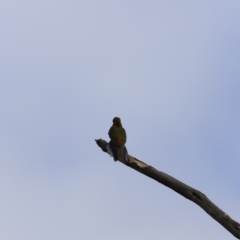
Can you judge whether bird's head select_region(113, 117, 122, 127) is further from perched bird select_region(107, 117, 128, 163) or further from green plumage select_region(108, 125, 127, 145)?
green plumage select_region(108, 125, 127, 145)

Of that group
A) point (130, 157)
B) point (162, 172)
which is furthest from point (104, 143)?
point (162, 172)

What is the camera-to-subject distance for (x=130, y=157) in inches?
632

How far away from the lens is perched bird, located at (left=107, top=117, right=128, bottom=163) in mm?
16594

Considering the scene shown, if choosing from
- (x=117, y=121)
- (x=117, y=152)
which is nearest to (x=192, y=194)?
(x=117, y=152)

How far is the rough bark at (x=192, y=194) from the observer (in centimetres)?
1391

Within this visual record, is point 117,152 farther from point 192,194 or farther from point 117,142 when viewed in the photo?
point 192,194

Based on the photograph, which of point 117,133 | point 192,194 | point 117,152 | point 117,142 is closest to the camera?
point 192,194

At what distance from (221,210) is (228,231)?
16.8 inches

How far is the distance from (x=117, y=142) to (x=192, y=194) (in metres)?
3.83

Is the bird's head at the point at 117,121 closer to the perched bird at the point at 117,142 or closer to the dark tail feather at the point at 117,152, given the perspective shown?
the perched bird at the point at 117,142

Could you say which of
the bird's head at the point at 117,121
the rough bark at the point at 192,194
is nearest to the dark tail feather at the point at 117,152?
the rough bark at the point at 192,194

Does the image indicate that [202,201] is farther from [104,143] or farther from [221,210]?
[104,143]

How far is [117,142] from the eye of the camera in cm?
1784

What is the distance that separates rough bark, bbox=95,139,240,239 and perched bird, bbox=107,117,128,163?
2.81ft
